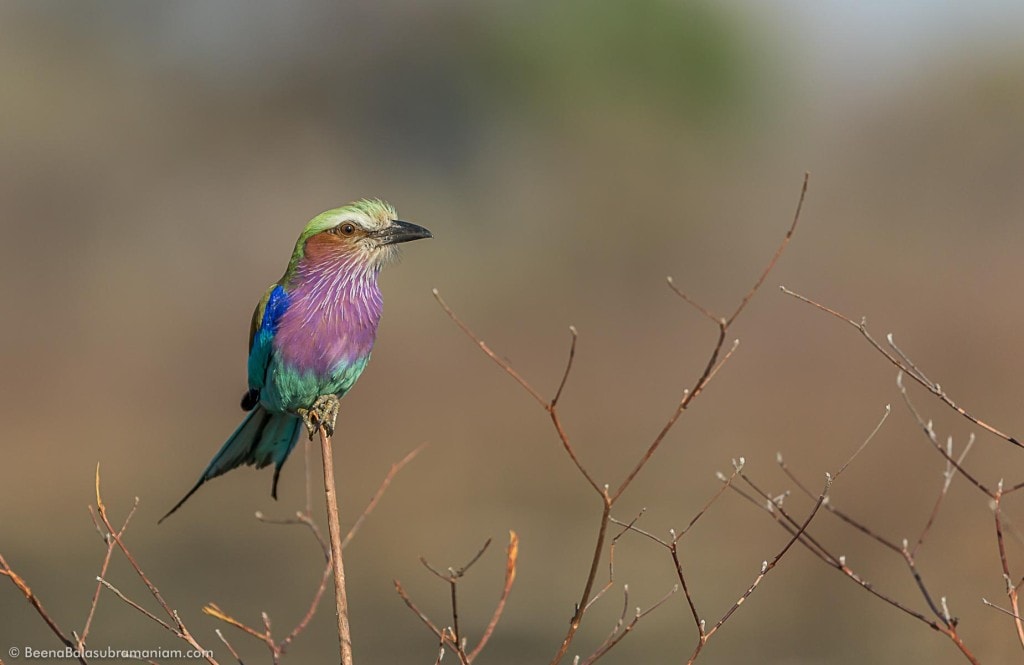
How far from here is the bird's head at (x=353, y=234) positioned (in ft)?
15.3

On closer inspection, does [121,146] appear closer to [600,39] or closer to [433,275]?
[433,275]

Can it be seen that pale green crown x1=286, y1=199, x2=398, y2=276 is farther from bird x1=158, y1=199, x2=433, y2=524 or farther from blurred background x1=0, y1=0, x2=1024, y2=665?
blurred background x1=0, y1=0, x2=1024, y2=665

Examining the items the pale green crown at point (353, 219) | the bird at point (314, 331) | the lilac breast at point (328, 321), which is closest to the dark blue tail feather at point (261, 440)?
the bird at point (314, 331)

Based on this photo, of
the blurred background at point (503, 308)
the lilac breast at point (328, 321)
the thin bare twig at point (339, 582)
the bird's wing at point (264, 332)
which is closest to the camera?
the thin bare twig at point (339, 582)

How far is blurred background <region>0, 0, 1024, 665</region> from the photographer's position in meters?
12.8

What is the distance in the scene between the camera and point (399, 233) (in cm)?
468

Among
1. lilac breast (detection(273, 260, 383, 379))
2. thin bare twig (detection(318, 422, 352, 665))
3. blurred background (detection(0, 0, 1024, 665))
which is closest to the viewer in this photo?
thin bare twig (detection(318, 422, 352, 665))

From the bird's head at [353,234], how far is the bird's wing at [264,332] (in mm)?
142

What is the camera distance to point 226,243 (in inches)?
902

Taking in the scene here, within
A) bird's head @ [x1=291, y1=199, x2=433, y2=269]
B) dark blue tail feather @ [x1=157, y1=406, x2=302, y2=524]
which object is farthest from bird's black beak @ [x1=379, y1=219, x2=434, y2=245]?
dark blue tail feather @ [x1=157, y1=406, x2=302, y2=524]

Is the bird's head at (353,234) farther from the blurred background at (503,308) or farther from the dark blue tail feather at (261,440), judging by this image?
the blurred background at (503,308)

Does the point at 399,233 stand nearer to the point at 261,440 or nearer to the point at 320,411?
the point at 320,411

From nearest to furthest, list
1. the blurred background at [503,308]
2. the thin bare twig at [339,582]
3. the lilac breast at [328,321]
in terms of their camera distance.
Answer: the thin bare twig at [339,582], the lilac breast at [328,321], the blurred background at [503,308]

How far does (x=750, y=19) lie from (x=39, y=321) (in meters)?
25.2
